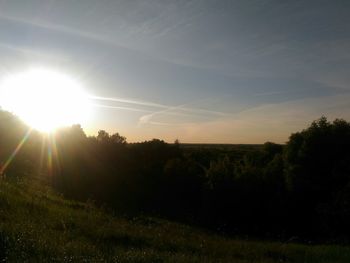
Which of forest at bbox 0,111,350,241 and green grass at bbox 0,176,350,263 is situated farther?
forest at bbox 0,111,350,241

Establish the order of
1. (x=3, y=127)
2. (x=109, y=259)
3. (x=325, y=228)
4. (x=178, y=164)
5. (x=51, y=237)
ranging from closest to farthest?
(x=109, y=259) < (x=51, y=237) < (x=325, y=228) < (x=178, y=164) < (x=3, y=127)

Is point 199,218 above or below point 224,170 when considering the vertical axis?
below

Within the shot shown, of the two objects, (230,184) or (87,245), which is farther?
(230,184)

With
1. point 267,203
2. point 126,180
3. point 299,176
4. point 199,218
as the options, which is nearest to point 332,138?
point 299,176

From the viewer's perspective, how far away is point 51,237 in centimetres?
1287

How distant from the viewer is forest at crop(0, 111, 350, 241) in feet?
144

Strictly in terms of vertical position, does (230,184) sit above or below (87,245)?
below

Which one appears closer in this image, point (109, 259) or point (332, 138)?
point (109, 259)

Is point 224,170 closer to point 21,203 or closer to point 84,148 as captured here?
point 84,148

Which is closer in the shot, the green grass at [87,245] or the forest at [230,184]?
the green grass at [87,245]

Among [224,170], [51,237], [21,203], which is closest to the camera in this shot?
[51,237]

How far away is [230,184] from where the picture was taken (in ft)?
160

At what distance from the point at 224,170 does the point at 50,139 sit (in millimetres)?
27149

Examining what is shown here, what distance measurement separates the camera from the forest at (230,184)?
43.8 m
